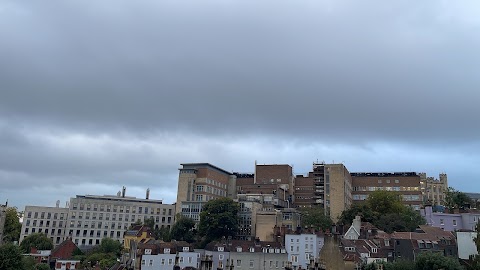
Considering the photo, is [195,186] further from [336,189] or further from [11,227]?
[11,227]

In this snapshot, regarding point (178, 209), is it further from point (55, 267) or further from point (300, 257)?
point (300, 257)

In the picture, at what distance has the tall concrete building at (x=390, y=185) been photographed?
164625 mm

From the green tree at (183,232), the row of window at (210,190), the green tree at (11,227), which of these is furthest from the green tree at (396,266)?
the green tree at (11,227)

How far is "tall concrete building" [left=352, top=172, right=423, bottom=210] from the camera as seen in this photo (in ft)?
540

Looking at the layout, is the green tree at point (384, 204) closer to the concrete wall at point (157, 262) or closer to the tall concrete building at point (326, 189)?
the tall concrete building at point (326, 189)

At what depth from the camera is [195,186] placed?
150m

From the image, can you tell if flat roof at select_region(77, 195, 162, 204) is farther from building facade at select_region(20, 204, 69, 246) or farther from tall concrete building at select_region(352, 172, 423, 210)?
tall concrete building at select_region(352, 172, 423, 210)

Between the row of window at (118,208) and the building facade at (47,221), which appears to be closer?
the building facade at (47,221)

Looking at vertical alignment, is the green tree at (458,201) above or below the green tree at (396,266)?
above

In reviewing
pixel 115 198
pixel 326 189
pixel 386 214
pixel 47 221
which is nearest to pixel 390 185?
pixel 326 189

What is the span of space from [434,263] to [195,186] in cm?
9484

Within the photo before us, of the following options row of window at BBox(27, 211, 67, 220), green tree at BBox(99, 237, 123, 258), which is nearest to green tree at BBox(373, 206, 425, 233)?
green tree at BBox(99, 237, 123, 258)

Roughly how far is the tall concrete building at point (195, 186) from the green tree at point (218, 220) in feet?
75.4

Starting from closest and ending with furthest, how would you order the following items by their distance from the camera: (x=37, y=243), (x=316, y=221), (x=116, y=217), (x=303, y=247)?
(x=303, y=247) < (x=316, y=221) < (x=37, y=243) < (x=116, y=217)
